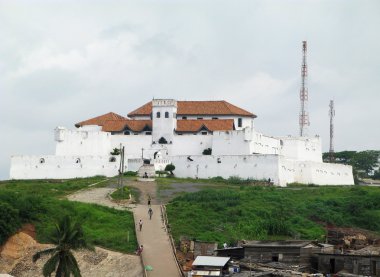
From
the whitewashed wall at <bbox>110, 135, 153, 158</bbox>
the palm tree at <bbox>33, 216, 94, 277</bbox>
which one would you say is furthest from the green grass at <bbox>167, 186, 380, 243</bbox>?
the whitewashed wall at <bbox>110, 135, 153, 158</bbox>

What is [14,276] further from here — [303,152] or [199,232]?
[303,152]

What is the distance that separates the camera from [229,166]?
75000 mm

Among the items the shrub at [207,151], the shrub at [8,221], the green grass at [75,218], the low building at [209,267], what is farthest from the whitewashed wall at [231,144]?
the low building at [209,267]

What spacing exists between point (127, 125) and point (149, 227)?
31130mm

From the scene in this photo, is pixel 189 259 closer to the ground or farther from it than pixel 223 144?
closer to the ground

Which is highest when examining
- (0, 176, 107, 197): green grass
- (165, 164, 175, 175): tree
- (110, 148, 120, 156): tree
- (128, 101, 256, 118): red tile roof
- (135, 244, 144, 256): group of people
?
(128, 101, 256, 118): red tile roof

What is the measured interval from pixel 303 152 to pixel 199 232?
32.4 meters

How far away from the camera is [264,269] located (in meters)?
42.7

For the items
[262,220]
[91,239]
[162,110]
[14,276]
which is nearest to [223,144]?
[162,110]

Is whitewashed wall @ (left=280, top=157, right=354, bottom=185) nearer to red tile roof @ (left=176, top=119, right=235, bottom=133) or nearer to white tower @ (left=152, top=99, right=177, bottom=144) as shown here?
red tile roof @ (left=176, top=119, right=235, bottom=133)

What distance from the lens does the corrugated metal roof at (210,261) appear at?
43938 mm

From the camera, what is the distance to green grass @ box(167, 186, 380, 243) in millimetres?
53969

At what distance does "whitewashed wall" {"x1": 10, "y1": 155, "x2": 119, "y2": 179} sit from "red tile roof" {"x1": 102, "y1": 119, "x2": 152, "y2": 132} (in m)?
5.70

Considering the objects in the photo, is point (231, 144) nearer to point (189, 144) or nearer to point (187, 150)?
point (189, 144)
